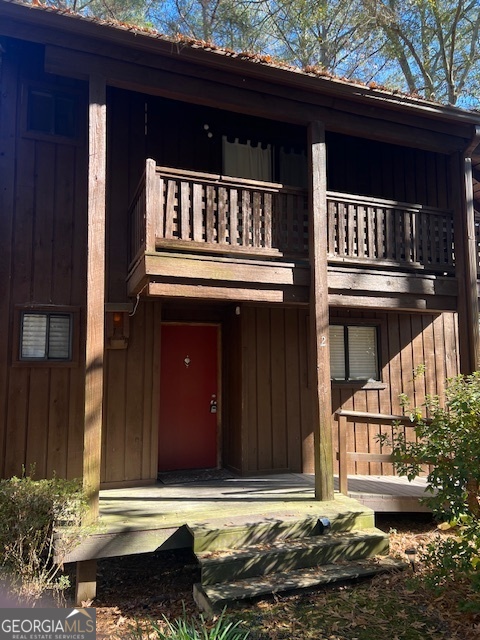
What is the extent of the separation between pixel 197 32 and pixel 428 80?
669cm

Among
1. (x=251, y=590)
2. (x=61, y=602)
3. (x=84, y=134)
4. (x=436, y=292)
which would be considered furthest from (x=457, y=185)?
(x=61, y=602)

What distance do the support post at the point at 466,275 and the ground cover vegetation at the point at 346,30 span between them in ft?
24.5

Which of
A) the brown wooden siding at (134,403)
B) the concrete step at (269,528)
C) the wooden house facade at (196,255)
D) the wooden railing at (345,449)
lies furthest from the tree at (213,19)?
the concrete step at (269,528)

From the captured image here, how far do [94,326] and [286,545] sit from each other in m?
2.98

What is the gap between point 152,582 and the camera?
17.0 ft

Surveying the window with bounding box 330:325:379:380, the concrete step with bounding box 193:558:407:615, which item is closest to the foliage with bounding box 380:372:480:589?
the concrete step with bounding box 193:558:407:615

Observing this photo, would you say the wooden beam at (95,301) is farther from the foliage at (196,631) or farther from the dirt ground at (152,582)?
the foliage at (196,631)

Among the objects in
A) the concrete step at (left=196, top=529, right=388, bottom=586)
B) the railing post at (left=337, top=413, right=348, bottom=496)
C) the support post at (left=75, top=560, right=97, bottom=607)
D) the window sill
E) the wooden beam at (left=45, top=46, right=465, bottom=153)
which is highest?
the wooden beam at (left=45, top=46, right=465, bottom=153)

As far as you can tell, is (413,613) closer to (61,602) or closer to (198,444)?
(61,602)

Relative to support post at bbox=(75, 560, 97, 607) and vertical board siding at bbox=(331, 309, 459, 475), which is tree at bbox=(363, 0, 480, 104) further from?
support post at bbox=(75, 560, 97, 607)

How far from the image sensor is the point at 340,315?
7.89 metres

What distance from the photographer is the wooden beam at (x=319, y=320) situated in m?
5.64

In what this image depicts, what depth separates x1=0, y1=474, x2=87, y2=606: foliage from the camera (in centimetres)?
429

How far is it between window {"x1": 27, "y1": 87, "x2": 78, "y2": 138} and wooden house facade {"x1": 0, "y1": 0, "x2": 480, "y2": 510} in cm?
3
